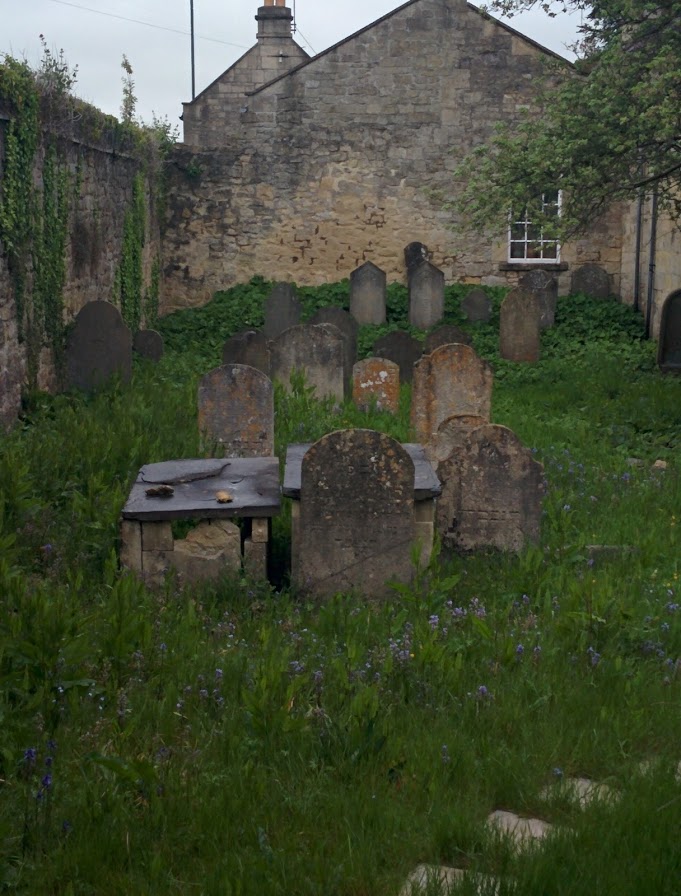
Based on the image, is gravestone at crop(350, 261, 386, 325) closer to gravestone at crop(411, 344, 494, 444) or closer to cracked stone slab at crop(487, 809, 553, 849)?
gravestone at crop(411, 344, 494, 444)

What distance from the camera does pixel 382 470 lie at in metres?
6.90

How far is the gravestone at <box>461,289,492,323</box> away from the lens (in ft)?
67.1

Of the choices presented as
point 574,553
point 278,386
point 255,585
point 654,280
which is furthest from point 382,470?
point 654,280

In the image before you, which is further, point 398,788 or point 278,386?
point 278,386

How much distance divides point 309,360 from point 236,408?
3317 millimetres

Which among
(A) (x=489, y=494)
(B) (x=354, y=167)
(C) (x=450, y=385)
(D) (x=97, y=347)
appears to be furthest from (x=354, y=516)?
(B) (x=354, y=167)

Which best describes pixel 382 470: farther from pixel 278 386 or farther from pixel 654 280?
pixel 654 280

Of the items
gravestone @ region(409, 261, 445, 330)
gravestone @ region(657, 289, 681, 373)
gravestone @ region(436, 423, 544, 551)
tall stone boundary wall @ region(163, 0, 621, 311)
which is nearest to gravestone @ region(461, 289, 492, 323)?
gravestone @ region(409, 261, 445, 330)

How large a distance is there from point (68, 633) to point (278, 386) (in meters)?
7.65

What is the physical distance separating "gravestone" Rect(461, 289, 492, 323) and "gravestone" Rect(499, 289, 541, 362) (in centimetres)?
269

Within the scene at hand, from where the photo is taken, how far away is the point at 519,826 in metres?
4.13

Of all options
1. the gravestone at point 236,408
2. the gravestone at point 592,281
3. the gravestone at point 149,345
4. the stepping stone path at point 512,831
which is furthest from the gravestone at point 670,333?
the stepping stone path at point 512,831

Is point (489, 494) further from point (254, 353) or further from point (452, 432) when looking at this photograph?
point (254, 353)

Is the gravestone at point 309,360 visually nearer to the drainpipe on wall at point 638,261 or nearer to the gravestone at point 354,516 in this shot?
the gravestone at point 354,516
